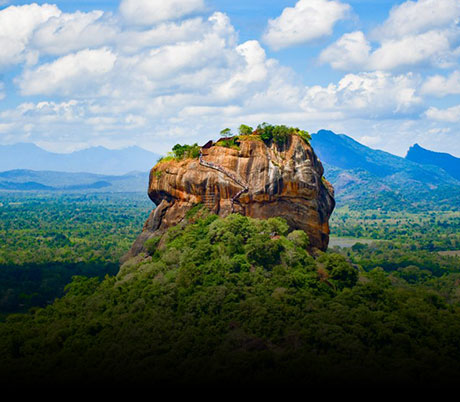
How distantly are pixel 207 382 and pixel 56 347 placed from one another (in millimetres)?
8965

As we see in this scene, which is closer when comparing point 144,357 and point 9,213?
point 144,357

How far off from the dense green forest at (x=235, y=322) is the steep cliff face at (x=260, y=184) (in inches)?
58.7

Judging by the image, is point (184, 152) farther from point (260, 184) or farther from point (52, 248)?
point (52, 248)

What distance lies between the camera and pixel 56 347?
1069 inches

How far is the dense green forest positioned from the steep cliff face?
149 centimetres

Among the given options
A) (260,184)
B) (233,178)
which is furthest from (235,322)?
(233,178)

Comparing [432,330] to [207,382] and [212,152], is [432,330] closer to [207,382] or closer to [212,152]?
[207,382]

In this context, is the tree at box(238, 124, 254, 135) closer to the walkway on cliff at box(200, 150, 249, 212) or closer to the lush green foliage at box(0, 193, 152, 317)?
the walkway on cliff at box(200, 150, 249, 212)

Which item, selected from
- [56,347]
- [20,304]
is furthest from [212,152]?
[20,304]

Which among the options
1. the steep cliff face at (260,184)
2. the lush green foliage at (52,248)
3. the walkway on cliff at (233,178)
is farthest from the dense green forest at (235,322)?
the lush green foliage at (52,248)

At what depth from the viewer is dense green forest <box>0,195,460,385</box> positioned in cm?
2298

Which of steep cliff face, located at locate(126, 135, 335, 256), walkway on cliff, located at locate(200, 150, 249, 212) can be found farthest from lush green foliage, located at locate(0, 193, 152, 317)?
walkway on cliff, located at locate(200, 150, 249, 212)

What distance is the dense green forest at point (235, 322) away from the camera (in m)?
23.0

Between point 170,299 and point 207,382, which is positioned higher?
point 170,299
